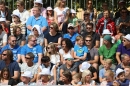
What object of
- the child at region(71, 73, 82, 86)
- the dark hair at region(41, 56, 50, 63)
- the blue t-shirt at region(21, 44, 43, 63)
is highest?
the blue t-shirt at region(21, 44, 43, 63)

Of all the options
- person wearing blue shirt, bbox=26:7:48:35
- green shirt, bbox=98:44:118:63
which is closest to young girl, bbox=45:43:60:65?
green shirt, bbox=98:44:118:63

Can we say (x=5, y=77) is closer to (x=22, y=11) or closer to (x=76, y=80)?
(x=76, y=80)

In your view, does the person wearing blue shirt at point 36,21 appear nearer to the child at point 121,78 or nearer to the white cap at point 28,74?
the white cap at point 28,74

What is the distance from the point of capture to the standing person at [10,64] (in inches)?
653

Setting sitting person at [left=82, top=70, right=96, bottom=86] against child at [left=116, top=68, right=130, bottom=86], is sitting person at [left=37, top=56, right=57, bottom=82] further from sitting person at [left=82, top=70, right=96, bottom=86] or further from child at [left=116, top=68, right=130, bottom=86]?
child at [left=116, top=68, right=130, bottom=86]

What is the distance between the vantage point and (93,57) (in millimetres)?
17656

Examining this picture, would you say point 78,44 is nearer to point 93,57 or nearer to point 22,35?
point 93,57

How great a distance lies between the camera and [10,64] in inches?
658

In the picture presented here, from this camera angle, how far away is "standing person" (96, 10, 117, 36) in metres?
18.7

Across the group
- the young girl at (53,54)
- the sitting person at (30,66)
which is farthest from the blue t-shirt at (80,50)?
the sitting person at (30,66)

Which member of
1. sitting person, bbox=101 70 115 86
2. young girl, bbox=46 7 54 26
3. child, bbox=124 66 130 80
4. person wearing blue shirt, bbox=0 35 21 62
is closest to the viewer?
sitting person, bbox=101 70 115 86

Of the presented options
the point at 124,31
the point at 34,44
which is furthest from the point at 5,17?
the point at 124,31

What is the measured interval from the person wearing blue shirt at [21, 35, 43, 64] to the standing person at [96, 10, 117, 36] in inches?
87.2

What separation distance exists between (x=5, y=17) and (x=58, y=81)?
4.00m
